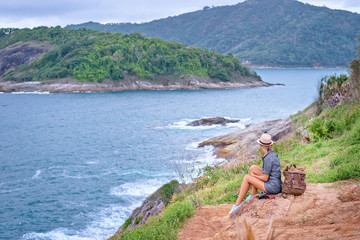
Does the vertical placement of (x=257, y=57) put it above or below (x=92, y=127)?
above

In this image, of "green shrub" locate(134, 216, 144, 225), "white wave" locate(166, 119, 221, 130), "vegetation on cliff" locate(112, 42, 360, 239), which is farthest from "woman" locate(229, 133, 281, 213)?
"white wave" locate(166, 119, 221, 130)

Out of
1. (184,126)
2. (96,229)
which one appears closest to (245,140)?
(96,229)

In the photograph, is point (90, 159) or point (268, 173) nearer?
point (268, 173)

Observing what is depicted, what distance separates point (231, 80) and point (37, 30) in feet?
271

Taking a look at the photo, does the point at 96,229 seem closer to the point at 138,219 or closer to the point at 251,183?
the point at 138,219

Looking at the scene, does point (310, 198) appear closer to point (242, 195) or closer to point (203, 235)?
point (242, 195)

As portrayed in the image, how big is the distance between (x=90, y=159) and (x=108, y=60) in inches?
3135

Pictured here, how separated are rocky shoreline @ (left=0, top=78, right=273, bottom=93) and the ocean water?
97.2 ft

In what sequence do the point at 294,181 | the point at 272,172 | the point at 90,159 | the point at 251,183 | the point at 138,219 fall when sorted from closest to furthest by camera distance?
the point at 294,181
the point at 272,172
the point at 251,183
the point at 138,219
the point at 90,159

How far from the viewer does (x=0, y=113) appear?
196 ft

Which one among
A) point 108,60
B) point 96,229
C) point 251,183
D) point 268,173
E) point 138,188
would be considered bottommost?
point 96,229

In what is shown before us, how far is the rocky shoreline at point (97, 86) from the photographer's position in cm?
9581

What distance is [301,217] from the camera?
22.9 ft

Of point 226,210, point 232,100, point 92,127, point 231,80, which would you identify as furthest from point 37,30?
point 226,210
